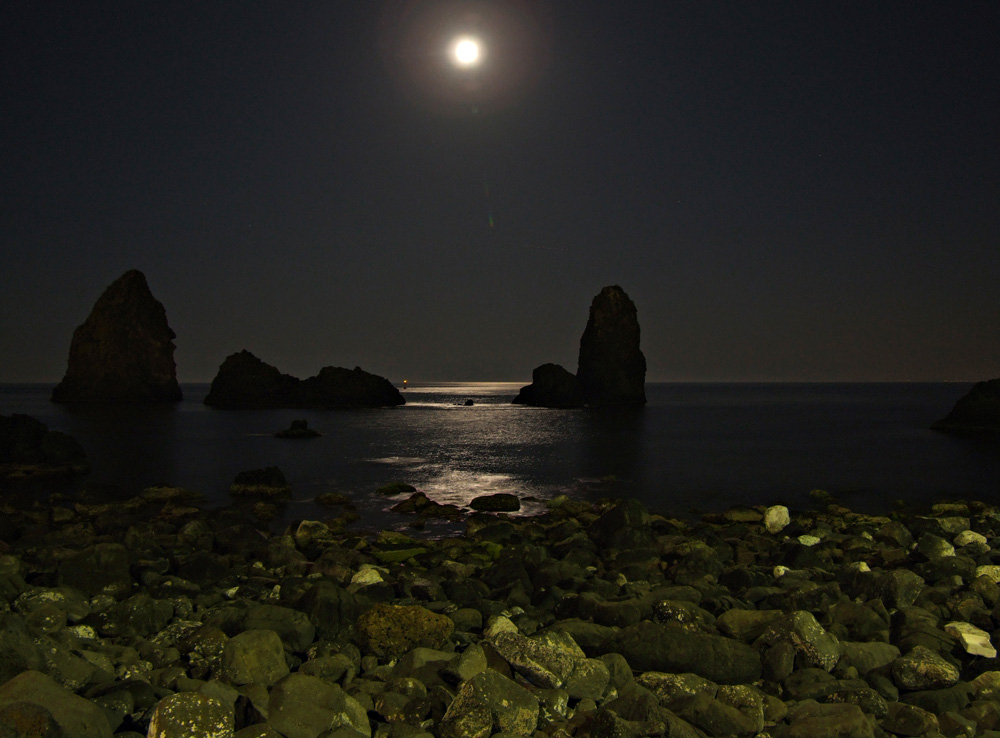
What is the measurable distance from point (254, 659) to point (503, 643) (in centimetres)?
279

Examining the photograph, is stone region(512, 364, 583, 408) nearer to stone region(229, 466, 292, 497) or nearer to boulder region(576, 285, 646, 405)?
boulder region(576, 285, 646, 405)

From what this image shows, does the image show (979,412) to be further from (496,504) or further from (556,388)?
(556,388)

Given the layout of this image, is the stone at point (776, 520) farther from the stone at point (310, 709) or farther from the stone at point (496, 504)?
the stone at point (310, 709)

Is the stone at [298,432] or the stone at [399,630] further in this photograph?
the stone at [298,432]

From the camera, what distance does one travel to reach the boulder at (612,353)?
12375cm

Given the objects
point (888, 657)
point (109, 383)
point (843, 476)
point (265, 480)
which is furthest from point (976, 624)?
point (109, 383)

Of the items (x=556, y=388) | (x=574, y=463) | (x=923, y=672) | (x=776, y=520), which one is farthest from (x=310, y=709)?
(x=556, y=388)

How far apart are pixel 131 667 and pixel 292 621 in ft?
5.84

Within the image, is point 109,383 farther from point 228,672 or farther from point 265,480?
point 228,672

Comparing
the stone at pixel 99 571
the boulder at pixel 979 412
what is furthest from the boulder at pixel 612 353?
the stone at pixel 99 571

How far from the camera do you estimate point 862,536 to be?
49.8ft

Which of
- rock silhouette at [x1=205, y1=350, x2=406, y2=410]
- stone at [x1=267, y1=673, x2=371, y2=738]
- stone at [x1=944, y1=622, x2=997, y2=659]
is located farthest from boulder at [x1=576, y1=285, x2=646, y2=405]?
stone at [x1=267, y1=673, x2=371, y2=738]

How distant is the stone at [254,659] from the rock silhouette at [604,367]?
11449 centimetres

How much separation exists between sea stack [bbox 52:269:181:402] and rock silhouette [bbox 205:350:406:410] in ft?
75.3
